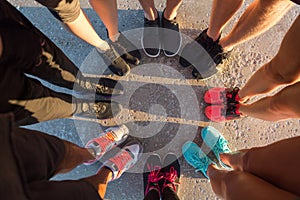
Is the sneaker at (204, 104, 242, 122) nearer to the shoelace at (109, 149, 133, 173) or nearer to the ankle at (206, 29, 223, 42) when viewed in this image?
the ankle at (206, 29, 223, 42)

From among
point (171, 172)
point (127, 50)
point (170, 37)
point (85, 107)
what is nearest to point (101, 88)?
point (85, 107)

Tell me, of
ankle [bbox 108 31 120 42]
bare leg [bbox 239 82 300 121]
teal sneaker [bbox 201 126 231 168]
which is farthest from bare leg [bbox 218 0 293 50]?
ankle [bbox 108 31 120 42]

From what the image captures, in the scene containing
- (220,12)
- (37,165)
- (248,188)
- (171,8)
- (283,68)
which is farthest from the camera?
(171,8)

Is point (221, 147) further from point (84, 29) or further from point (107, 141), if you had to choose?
point (84, 29)

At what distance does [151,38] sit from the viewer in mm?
1508

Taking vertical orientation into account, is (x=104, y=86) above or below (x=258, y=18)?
below

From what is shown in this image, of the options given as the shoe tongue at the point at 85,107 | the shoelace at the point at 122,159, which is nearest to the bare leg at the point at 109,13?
the shoe tongue at the point at 85,107

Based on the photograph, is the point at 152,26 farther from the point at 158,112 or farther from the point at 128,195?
the point at 128,195

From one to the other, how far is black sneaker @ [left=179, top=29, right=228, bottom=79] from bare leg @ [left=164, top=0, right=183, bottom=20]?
180 mm

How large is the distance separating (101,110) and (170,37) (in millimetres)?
521

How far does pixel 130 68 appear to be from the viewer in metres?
1.53

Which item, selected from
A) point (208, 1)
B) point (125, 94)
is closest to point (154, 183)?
point (125, 94)

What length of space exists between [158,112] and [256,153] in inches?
26.4

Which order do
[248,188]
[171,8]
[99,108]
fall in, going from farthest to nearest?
[99,108] → [171,8] → [248,188]
